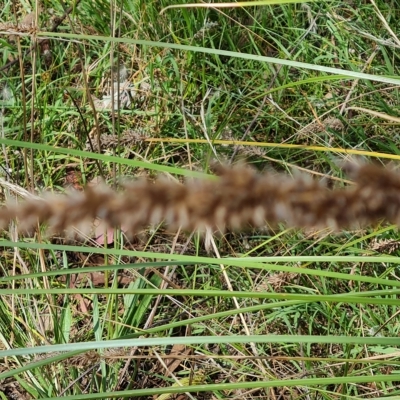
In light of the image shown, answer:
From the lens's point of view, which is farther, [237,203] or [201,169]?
[201,169]

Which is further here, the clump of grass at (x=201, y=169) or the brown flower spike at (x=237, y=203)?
the clump of grass at (x=201, y=169)

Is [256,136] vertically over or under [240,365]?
over

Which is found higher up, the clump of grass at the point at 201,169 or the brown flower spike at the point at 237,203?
the brown flower spike at the point at 237,203

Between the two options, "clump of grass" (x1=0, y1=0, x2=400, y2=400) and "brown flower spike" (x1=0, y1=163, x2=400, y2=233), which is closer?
"brown flower spike" (x1=0, y1=163, x2=400, y2=233)

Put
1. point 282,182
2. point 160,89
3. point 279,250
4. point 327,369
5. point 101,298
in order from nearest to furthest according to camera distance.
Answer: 1. point 282,182
2. point 327,369
3. point 279,250
4. point 101,298
5. point 160,89

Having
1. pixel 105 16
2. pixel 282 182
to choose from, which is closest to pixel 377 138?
pixel 105 16

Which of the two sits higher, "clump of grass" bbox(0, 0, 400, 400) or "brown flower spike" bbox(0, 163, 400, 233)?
"brown flower spike" bbox(0, 163, 400, 233)

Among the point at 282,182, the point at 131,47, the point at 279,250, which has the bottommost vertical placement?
the point at 279,250

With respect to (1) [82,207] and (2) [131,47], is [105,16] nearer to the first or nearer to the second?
(2) [131,47]
